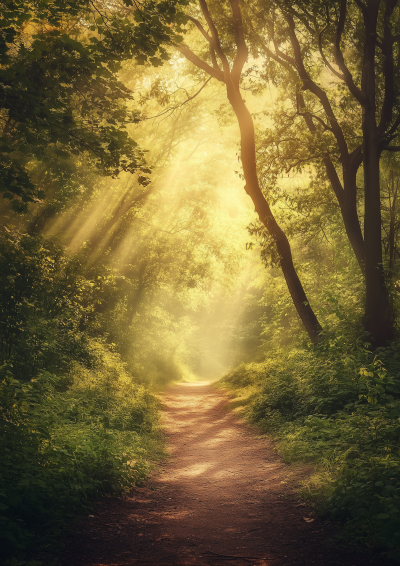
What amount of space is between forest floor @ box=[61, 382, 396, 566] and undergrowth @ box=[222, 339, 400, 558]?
295mm

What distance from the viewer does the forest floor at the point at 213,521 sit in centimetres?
367

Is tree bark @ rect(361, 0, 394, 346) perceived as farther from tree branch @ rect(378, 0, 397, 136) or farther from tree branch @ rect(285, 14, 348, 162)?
tree branch @ rect(285, 14, 348, 162)

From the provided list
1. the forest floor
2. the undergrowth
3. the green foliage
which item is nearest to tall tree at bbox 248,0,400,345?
the undergrowth

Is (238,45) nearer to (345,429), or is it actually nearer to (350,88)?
(350,88)

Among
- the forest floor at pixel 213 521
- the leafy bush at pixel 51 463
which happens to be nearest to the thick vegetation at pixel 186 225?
the leafy bush at pixel 51 463

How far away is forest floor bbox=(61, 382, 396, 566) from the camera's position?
144 inches

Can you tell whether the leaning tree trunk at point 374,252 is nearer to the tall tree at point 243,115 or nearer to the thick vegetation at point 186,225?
the thick vegetation at point 186,225

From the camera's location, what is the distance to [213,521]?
4.69 meters

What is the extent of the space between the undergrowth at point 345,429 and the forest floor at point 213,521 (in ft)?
0.97

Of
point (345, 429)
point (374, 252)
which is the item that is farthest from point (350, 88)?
point (345, 429)

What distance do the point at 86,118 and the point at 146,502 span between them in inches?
251

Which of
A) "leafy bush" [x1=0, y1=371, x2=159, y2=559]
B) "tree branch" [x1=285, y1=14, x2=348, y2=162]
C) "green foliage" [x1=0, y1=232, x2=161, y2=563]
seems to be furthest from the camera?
"tree branch" [x1=285, y1=14, x2=348, y2=162]

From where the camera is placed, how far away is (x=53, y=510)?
4.12m

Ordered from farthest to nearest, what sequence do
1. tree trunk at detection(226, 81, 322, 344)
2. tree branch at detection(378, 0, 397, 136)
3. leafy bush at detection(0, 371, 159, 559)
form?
tree trunk at detection(226, 81, 322, 344), tree branch at detection(378, 0, 397, 136), leafy bush at detection(0, 371, 159, 559)
